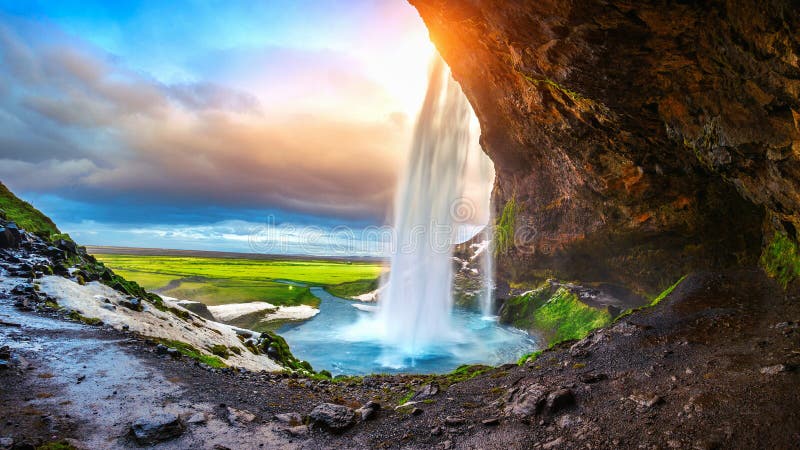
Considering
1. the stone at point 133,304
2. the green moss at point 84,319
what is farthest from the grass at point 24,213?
the green moss at point 84,319

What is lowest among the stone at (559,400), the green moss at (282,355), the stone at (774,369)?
the green moss at (282,355)

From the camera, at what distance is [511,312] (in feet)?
141

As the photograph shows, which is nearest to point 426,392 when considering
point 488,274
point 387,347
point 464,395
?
point 464,395

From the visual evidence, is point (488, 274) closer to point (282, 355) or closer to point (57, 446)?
point (282, 355)

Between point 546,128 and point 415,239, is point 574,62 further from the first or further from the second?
point 415,239

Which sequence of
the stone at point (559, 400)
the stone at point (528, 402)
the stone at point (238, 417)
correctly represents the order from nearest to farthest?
1. the stone at point (559, 400)
2. the stone at point (528, 402)
3. the stone at point (238, 417)

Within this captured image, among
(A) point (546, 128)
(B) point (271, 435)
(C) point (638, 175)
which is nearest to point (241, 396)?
(B) point (271, 435)

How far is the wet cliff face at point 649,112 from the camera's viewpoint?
401 inches

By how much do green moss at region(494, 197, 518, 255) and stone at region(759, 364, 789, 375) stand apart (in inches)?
1590

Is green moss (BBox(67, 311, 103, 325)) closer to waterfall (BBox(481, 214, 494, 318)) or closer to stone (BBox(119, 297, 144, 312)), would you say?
stone (BBox(119, 297, 144, 312))

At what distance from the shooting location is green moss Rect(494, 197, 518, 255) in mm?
49188

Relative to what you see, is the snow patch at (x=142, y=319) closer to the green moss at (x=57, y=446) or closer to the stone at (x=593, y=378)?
the green moss at (x=57, y=446)

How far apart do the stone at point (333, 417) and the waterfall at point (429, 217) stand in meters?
30.0

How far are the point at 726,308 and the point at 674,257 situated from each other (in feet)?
53.2
